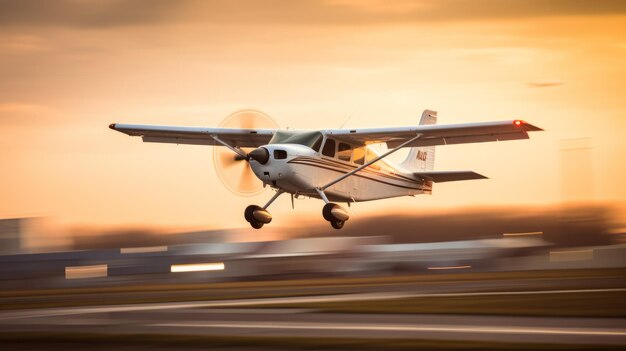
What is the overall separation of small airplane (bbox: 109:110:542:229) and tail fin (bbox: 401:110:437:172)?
364 centimetres

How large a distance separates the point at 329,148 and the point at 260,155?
11.4 ft

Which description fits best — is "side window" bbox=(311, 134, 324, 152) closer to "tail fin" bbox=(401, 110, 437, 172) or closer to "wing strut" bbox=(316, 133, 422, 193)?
"wing strut" bbox=(316, 133, 422, 193)

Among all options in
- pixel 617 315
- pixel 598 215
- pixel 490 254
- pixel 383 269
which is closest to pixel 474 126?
pixel 617 315

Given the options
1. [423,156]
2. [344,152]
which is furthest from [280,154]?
[423,156]

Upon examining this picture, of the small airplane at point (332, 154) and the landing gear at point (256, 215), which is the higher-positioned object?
the small airplane at point (332, 154)

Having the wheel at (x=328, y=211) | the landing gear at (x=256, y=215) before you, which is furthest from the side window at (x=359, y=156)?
the landing gear at (x=256, y=215)

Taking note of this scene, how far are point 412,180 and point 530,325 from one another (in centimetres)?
1352

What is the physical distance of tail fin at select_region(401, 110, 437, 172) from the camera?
39.8 meters

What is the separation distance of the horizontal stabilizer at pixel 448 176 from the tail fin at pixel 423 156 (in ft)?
14.6

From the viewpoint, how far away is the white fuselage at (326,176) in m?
28.7

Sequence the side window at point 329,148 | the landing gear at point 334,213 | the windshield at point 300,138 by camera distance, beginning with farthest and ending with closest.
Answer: the side window at point 329,148, the windshield at point 300,138, the landing gear at point 334,213

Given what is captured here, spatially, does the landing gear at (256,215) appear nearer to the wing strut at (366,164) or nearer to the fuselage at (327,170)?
the fuselage at (327,170)

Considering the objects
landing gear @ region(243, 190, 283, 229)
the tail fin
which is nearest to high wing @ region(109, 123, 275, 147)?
landing gear @ region(243, 190, 283, 229)

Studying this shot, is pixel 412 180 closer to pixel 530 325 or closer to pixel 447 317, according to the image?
pixel 447 317
